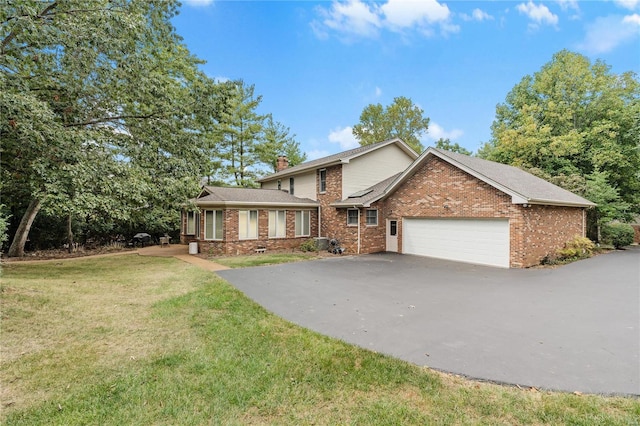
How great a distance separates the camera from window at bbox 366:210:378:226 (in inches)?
603

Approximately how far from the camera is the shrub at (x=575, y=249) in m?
12.4

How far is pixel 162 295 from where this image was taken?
711 cm

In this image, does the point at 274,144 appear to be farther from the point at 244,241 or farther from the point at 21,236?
the point at 21,236

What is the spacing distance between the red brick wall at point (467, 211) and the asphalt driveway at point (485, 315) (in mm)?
1339

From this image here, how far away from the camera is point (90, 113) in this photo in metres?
11.7

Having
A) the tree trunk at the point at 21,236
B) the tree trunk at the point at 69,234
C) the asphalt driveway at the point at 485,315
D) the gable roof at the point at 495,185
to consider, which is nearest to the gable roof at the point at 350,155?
the gable roof at the point at 495,185

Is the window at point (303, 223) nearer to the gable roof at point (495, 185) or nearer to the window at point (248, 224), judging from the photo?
the gable roof at point (495, 185)

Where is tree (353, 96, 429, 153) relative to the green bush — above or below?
above

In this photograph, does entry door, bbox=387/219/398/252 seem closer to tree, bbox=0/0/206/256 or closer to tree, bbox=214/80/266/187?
tree, bbox=0/0/206/256

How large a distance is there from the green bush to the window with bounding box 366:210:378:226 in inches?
556

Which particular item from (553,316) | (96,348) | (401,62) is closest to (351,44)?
(401,62)

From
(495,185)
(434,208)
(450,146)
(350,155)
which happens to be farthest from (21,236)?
(450,146)

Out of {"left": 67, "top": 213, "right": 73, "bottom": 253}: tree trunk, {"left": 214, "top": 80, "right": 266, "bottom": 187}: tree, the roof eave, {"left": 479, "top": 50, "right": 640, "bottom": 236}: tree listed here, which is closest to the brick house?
the roof eave

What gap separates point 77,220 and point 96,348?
1670cm
